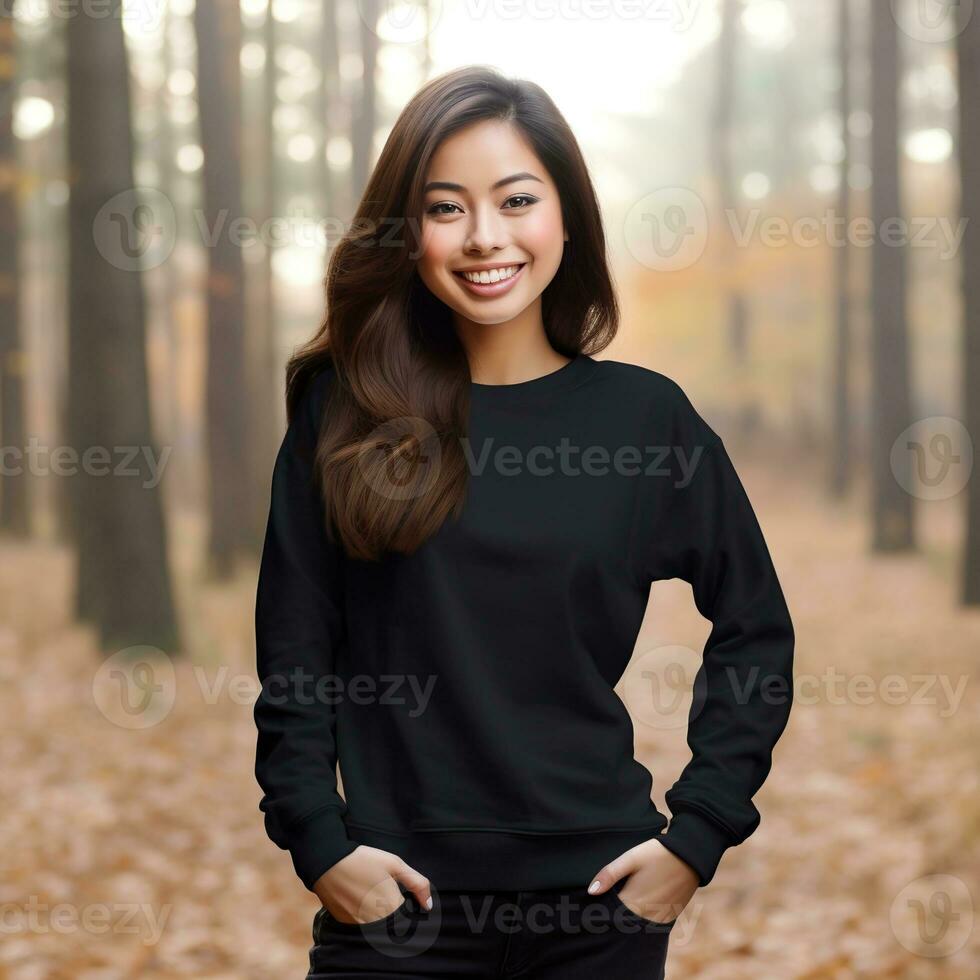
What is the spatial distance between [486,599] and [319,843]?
0.51 meters

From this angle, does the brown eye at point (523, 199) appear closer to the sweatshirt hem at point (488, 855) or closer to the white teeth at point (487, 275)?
the white teeth at point (487, 275)

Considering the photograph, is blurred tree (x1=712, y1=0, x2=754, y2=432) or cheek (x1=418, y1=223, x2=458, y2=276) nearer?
cheek (x1=418, y1=223, x2=458, y2=276)

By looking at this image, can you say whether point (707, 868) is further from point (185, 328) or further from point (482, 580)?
point (185, 328)

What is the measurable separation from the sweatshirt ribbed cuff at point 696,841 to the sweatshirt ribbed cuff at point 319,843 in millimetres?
566

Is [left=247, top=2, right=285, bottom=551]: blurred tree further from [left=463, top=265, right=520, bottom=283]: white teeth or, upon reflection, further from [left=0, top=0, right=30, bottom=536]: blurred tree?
[left=463, top=265, right=520, bottom=283]: white teeth

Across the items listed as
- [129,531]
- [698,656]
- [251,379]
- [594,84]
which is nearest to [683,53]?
[594,84]

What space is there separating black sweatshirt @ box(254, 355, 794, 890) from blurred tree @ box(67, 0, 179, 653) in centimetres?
635

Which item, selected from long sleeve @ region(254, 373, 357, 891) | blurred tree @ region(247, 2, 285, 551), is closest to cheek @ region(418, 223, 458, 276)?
long sleeve @ region(254, 373, 357, 891)

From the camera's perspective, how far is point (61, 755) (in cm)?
727

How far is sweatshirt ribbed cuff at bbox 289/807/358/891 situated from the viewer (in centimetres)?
210

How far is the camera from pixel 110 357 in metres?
8.33

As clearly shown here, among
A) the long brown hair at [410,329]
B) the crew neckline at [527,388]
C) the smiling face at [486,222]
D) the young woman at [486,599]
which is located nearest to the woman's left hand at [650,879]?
the young woman at [486,599]

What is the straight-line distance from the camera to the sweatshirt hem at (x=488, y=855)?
211 cm

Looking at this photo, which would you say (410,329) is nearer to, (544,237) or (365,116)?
(544,237)
